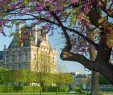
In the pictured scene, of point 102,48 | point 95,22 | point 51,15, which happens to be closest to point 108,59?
point 102,48

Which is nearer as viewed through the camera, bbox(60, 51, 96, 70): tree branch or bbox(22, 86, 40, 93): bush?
bbox(60, 51, 96, 70): tree branch

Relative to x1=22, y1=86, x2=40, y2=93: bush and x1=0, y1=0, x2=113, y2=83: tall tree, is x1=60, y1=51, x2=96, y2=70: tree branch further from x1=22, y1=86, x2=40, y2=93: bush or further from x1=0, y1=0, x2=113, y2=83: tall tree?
x1=22, y1=86, x2=40, y2=93: bush

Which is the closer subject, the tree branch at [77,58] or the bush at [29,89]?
the tree branch at [77,58]

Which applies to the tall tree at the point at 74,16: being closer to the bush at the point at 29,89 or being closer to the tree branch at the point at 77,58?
the tree branch at the point at 77,58

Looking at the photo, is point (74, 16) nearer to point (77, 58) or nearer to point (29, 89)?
point (77, 58)

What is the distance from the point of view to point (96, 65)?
10.5m

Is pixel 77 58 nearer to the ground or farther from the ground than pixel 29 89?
nearer to the ground

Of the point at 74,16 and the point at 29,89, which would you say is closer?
the point at 74,16

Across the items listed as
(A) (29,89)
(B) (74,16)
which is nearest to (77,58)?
(B) (74,16)

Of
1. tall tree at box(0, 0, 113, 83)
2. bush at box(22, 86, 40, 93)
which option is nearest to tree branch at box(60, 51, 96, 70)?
tall tree at box(0, 0, 113, 83)

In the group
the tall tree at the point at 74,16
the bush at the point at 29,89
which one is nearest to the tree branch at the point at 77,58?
the tall tree at the point at 74,16

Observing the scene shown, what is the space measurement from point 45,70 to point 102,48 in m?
70.9

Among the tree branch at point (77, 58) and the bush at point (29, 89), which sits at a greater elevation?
the bush at point (29, 89)

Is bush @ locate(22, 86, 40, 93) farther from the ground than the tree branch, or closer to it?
farther from the ground
